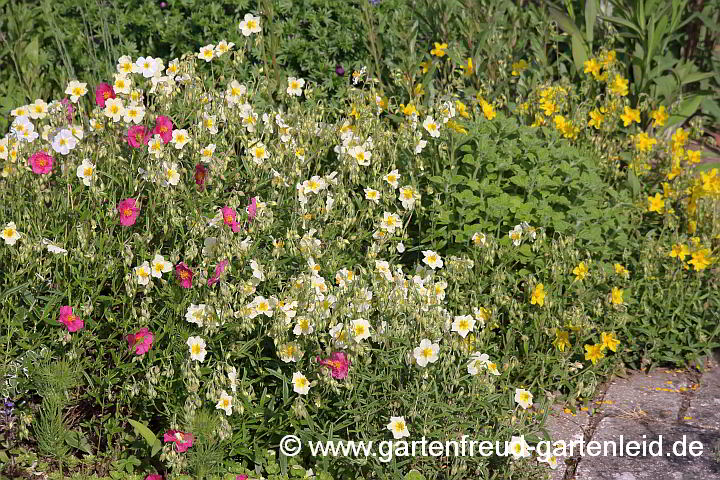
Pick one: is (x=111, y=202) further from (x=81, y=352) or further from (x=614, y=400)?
(x=614, y=400)

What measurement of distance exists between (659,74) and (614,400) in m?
2.25

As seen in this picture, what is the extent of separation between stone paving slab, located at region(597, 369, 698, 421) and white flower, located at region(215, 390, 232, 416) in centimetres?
160

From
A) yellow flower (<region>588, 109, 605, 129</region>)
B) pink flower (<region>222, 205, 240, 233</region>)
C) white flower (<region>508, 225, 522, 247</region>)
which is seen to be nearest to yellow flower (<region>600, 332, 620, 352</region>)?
white flower (<region>508, 225, 522, 247</region>)

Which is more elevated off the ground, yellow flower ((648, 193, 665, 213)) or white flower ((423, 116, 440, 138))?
white flower ((423, 116, 440, 138))

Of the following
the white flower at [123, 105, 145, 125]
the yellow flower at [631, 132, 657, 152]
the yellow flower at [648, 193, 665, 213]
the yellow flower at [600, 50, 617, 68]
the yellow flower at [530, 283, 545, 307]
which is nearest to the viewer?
the white flower at [123, 105, 145, 125]

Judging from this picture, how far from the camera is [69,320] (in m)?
3.15

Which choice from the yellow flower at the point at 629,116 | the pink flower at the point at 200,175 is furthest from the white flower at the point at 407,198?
the yellow flower at the point at 629,116

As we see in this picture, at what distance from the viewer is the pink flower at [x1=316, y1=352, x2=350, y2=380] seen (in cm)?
306

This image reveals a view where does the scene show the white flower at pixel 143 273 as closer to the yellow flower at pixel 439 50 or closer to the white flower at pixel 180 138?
the white flower at pixel 180 138

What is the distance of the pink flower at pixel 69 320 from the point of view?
10.3ft

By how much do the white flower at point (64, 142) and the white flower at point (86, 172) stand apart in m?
0.17

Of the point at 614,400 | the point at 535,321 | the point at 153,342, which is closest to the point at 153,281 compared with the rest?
the point at 153,342

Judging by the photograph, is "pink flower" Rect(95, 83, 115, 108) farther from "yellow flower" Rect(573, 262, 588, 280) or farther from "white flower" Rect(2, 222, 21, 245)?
"yellow flower" Rect(573, 262, 588, 280)

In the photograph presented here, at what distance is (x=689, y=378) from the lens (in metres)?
4.07
